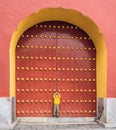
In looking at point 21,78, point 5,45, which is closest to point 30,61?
point 21,78

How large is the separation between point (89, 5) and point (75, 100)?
1.81 meters

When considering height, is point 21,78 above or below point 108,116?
above

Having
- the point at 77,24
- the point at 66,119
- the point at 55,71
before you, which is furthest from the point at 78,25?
the point at 66,119

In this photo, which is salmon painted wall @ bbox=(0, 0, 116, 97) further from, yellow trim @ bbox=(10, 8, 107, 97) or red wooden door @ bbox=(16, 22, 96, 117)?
red wooden door @ bbox=(16, 22, 96, 117)

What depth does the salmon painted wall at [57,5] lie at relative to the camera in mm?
4574

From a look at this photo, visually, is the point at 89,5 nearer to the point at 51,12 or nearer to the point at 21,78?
the point at 51,12

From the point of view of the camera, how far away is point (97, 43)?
17.0 ft

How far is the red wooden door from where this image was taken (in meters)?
5.19

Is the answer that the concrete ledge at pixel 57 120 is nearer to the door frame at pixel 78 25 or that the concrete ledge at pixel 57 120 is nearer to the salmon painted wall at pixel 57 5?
the door frame at pixel 78 25

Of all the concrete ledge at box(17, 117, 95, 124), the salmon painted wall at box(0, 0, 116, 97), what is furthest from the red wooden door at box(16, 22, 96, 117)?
the salmon painted wall at box(0, 0, 116, 97)

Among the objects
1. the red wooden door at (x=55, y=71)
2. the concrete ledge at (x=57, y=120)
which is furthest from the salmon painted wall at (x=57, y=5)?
the concrete ledge at (x=57, y=120)

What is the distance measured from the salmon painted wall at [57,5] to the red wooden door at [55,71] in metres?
0.63

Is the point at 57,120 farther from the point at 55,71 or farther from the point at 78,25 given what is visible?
the point at 78,25

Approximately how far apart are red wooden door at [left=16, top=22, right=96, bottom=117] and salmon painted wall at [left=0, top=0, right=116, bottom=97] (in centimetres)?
63
